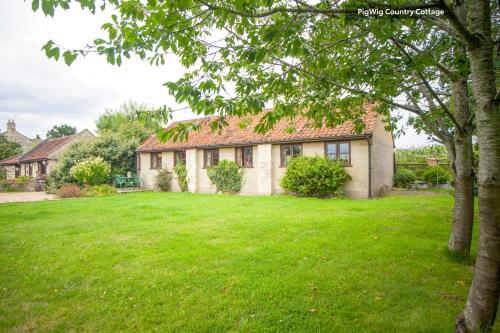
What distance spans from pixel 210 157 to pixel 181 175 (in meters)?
2.90

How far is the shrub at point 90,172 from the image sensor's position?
70.2 feet

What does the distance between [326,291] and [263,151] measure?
45.5 ft

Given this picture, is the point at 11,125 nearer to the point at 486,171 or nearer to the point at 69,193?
the point at 69,193

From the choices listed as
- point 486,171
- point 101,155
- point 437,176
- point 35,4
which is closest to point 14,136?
point 101,155

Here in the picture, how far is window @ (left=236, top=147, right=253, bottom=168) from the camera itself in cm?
1864

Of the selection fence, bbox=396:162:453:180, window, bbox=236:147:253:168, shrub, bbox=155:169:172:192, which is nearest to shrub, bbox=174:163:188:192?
shrub, bbox=155:169:172:192

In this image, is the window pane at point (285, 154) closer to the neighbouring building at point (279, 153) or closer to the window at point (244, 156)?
the neighbouring building at point (279, 153)

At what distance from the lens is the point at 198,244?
6344 millimetres

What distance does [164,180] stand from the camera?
2211 cm

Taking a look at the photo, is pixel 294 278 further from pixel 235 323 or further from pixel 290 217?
pixel 290 217

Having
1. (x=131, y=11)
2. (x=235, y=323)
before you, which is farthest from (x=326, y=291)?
(x=131, y=11)

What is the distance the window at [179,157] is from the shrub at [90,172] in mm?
5817

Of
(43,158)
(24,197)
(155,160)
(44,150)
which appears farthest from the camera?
(44,150)

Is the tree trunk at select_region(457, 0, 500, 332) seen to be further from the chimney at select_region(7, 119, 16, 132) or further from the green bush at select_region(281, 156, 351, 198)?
the chimney at select_region(7, 119, 16, 132)
